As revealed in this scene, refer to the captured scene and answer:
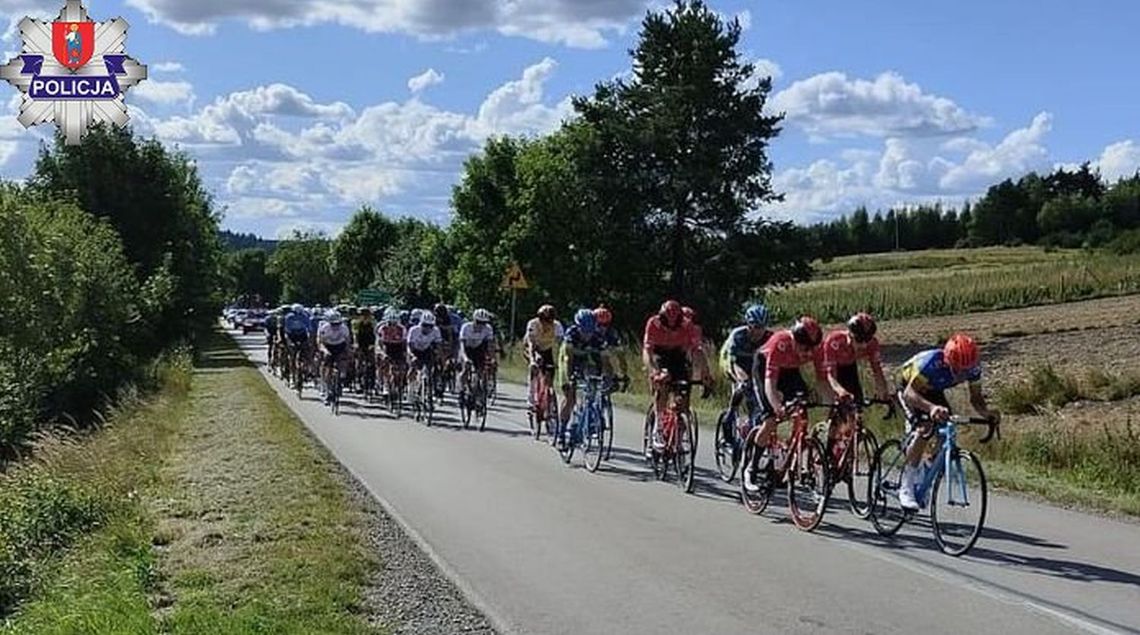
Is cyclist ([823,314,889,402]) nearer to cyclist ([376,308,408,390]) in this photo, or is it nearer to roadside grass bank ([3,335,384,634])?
roadside grass bank ([3,335,384,634])

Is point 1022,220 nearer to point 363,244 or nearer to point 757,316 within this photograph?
point 363,244

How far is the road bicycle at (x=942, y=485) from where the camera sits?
10.3 meters

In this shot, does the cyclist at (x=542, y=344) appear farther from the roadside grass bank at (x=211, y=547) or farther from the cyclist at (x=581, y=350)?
the roadside grass bank at (x=211, y=547)

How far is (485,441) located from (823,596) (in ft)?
36.5

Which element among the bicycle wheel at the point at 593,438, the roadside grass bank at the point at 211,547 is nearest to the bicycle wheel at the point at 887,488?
the roadside grass bank at the point at 211,547

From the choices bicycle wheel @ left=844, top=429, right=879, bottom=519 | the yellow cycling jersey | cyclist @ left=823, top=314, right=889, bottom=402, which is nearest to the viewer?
bicycle wheel @ left=844, top=429, right=879, bottom=519

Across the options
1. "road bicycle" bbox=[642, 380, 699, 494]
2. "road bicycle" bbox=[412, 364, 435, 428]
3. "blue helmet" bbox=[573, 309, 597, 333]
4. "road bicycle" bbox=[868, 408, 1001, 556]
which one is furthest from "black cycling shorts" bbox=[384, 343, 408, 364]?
"road bicycle" bbox=[868, 408, 1001, 556]

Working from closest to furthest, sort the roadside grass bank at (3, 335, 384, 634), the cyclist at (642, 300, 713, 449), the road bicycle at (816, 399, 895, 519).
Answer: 1. the roadside grass bank at (3, 335, 384, 634)
2. the road bicycle at (816, 399, 895, 519)
3. the cyclist at (642, 300, 713, 449)

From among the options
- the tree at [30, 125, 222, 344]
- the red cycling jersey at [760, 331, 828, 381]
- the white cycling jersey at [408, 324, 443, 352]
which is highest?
the tree at [30, 125, 222, 344]

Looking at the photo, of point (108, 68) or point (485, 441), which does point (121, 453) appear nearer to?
point (485, 441)

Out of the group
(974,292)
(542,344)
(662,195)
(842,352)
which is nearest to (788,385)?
(842,352)

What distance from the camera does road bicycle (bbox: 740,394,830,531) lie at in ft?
38.6

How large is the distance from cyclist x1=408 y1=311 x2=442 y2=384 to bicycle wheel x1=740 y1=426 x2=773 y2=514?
11.5 metres

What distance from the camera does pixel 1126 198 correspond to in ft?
387
